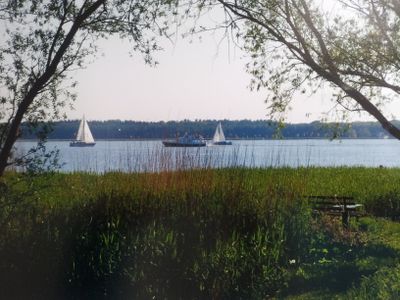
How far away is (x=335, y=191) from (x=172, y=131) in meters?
8.29

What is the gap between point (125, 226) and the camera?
938 cm

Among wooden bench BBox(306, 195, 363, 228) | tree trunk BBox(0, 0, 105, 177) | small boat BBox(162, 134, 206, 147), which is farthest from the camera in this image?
wooden bench BBox(306, 195, 363, 228)

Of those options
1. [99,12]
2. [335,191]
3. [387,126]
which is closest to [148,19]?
[99,12]

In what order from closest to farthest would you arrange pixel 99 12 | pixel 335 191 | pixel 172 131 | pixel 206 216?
1. pixel 99 12
2. pixel 206 216
3. pixel 172 131
4. pixel 335 191

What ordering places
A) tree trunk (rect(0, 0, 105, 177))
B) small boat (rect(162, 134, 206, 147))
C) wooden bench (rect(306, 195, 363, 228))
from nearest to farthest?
1. tree trunk (rect(0, 0, 105, 177))
2. small boat (rect(162, 134, 206, 147))
3. wooden bench (rect(306, 195, 363, 228))

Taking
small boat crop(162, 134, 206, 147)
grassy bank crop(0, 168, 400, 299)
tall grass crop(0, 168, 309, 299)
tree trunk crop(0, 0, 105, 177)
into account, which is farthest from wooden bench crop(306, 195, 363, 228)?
tree trunk crop(0, 0, 105, 177)

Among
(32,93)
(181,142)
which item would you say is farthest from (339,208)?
(32,93)

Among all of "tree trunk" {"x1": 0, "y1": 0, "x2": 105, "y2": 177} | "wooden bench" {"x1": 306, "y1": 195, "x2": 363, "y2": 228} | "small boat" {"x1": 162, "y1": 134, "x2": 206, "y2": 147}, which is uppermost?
"tree trunk" {"x1": 0, "y1": 0, "x2": 105, "y2": 177}

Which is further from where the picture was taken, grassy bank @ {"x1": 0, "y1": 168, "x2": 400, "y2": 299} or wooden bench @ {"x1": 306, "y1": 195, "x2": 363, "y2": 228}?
wooden bench @ {"x1": 306, "y1": 195, "x2": 363, "y2": 228}

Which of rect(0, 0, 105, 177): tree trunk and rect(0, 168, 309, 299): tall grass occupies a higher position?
rect(0, 0, 105, 177): tree trunk

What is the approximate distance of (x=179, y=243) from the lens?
28.8 ft

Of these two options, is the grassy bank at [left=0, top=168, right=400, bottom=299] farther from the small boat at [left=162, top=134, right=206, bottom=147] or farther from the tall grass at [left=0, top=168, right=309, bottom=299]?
the small boat at [left=162, top=134, right=206, bottom=147]

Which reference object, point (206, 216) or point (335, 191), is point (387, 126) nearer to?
point (206, 216)

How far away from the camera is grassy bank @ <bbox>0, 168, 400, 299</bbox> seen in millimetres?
7965
